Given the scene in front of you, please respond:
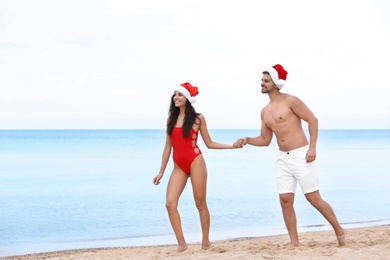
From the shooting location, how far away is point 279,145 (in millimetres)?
7027

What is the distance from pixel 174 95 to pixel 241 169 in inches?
892

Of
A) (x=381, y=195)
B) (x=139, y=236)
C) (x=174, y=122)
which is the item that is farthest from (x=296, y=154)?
(x=381, y=195)

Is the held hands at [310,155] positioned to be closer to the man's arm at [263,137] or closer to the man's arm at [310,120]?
the man's arm at [310,120]

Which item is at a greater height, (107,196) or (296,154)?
(296,154)

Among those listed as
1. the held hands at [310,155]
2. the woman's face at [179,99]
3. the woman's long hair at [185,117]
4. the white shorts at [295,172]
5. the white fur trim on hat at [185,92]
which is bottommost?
the white shorts at [295,172]

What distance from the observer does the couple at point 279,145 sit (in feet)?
22.5

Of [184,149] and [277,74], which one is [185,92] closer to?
[184,149]

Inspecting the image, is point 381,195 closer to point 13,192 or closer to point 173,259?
point 13,192

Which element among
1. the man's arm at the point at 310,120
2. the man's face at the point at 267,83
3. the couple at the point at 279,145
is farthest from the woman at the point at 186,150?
the man's arm at the point at 310,120

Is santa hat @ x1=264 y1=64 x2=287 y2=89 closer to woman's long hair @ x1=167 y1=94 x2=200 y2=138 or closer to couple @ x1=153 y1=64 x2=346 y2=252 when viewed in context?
couple @ x1=153 y1=64 x2=346 y2=252

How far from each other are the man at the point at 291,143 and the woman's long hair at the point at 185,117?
756 millimetres

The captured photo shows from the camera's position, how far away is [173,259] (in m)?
6.78

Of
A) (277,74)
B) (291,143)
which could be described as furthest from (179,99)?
(291,143)

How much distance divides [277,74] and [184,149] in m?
1.23
